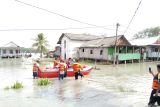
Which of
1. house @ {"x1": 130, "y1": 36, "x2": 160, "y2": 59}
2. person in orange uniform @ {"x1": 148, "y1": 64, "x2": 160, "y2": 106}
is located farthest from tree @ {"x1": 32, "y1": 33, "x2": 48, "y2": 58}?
person in orange uniform @ {"x1": 148, "y1": 64, "x2": 160, "y2": 106}

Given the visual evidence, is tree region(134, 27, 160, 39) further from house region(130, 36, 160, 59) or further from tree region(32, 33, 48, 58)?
house region(130, 36, 160, 59)

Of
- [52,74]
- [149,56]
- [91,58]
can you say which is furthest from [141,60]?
[52,74]

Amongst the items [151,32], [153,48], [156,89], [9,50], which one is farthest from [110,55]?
[151,32]

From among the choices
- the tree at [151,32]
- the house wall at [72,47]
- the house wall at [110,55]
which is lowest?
the house wall at [110,55]

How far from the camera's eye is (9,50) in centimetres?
7088

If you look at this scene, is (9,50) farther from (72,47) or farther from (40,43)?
(72,47)

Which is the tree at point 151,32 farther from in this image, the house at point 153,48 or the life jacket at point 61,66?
the life jacket at point 61,66

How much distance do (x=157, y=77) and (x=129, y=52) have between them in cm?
3316

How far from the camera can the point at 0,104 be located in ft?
38.9

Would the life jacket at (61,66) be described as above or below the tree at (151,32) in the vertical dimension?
below

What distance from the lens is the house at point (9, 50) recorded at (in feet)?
229

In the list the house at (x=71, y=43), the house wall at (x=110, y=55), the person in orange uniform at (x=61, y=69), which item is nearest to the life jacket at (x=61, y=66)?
the person in orange uniform at (x=61, y=69)

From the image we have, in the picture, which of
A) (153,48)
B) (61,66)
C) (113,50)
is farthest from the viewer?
(153,48)

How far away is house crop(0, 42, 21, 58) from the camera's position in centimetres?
6966
